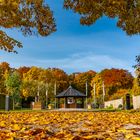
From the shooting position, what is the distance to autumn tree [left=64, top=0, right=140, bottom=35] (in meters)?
11.9

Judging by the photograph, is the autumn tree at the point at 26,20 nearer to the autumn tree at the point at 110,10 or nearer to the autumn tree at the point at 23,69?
the autumn tree at the point at 110,10

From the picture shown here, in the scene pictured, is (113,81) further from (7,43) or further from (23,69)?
(7,43)

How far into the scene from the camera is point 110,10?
12797mm

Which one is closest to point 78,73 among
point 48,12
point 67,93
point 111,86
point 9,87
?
point 111,86

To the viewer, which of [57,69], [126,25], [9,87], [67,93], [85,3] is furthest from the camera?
Answer: [57,69]

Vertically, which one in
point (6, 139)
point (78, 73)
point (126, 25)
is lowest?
point (6, 139)

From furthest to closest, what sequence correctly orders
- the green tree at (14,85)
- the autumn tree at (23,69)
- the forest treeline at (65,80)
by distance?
the autumn tree at (23,69)
the forest treeline at (65,80)
the green tree at (14,85)

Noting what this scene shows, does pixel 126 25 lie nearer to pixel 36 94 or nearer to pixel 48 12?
pixel 48 12

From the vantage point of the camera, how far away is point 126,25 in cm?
1412

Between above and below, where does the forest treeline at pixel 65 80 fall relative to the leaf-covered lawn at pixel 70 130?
above

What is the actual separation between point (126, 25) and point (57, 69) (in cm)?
8380

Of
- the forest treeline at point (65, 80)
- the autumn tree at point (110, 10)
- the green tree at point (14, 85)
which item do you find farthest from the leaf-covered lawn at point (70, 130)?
the forest treeline at point (65, 80)

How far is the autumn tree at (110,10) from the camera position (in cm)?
1192

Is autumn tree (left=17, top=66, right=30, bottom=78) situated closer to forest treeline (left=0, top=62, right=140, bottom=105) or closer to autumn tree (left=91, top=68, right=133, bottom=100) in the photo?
forest treeline (left=0, top=62, right=140, bottom=105)
